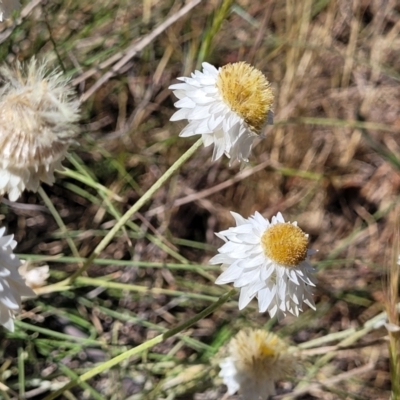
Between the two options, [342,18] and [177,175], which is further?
[342,18]

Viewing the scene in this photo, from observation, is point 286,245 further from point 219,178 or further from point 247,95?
point 219,178

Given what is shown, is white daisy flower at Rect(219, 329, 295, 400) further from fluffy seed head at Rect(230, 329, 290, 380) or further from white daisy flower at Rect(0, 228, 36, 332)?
white daisy flower at Rect(0, 228, 36, 332)

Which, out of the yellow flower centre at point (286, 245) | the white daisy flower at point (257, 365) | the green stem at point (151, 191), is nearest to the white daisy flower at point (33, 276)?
the green stem at point (151, 191)

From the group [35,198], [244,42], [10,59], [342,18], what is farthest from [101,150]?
[342,18]

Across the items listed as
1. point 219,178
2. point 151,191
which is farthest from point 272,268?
point 219,178

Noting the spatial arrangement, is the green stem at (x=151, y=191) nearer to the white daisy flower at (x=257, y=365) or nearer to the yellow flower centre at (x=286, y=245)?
the yellow flower centre at (x=286, y=245)

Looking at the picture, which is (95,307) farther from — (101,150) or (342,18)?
(342,18)

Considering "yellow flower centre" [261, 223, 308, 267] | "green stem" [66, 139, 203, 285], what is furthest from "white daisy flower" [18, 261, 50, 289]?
"yellow flower centre" [261, 223, 308, 267]
